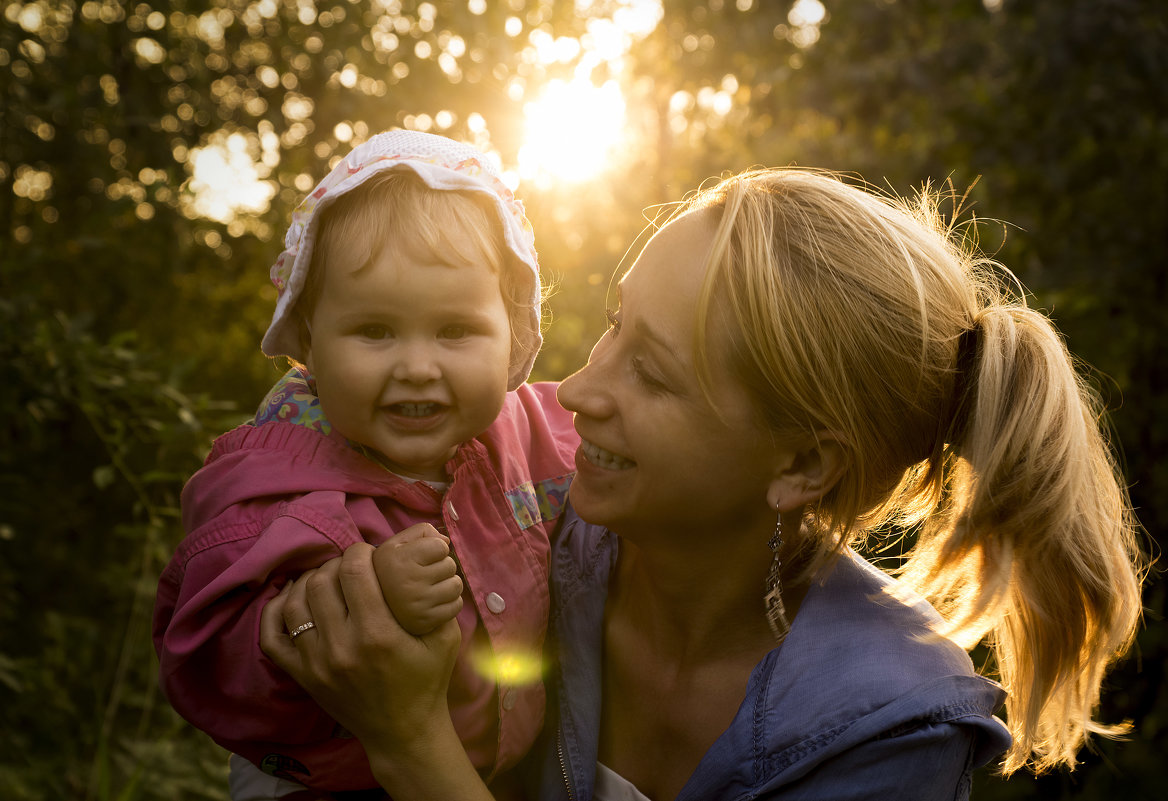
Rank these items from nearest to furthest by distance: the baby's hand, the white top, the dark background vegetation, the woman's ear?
the baby's hand, the woman's ear, the white top, the dark background vegetation

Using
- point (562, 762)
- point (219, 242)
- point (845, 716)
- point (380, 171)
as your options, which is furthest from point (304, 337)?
point (219, 242)

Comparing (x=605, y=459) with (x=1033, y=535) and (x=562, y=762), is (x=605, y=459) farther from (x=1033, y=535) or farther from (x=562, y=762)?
(x=1033, y=535)

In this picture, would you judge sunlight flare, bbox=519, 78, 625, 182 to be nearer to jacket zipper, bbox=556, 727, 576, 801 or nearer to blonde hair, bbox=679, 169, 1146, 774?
blonde hair, bbox=679, 169, 1146, 774

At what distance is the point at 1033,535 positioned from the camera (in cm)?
158

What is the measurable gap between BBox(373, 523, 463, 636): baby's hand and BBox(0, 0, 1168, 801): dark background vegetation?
3.39 ft

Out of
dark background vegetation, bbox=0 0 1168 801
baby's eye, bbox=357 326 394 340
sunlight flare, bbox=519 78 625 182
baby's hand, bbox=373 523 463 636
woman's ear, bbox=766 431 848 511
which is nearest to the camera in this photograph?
baby's hand, bbox=373 523 463 636

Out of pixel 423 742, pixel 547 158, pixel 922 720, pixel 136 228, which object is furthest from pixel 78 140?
pixel 922 720

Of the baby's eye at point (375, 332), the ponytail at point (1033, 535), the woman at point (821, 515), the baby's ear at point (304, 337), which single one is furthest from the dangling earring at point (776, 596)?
the baby's ear at point (304, 337)

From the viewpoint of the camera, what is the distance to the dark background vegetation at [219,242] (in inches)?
103

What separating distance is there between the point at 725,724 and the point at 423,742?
0.58 m

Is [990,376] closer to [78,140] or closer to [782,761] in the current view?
[782,761]

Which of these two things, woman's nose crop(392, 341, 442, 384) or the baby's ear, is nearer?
woman's nose crop(392, 341, 442, 384)

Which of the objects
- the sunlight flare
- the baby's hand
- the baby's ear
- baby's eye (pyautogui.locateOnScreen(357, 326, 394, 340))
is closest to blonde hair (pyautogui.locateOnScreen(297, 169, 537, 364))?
the baby's ear

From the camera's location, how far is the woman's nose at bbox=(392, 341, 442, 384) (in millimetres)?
1492
